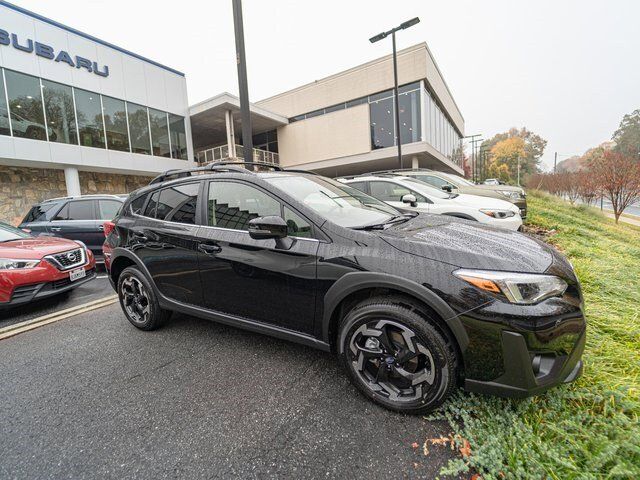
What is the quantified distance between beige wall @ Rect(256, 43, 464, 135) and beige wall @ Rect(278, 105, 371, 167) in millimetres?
1174

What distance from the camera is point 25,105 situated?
12.3 meters

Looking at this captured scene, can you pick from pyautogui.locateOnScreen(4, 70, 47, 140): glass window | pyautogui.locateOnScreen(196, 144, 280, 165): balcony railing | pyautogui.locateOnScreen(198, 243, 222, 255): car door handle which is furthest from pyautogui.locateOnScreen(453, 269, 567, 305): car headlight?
pyautogui.locateOnScreen(196, 144, 280, 165): balcony railing

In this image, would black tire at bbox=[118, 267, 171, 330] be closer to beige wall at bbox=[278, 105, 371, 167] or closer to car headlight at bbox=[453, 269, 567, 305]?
car headlight at bbox=[453, 269, 567, 305]

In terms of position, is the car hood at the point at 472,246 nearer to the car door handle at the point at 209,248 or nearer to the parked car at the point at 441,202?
the car door handle at the point at 209,248

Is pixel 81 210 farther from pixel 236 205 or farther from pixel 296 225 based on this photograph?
pixel 296 225

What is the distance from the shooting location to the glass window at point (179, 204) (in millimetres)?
2924

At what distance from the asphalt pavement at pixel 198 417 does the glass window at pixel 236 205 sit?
3.96ft

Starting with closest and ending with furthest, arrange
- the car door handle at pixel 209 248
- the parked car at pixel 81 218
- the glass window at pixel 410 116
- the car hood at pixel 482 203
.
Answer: the car door handle at pixel 209 248
the car hood at pixel 482 203
the parked car at pixel 81 218
the glass window at pixel 410 116

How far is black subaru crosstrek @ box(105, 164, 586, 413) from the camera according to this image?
1.70m

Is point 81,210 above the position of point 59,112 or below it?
below

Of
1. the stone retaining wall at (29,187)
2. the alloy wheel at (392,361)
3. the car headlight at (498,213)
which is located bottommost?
the alloy wheel at (392,361)

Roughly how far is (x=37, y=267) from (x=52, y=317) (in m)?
0.70

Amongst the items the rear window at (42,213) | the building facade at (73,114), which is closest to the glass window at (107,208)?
the rear window at (42,213)

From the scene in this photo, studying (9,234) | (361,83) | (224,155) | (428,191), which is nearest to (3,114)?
(9,234)
